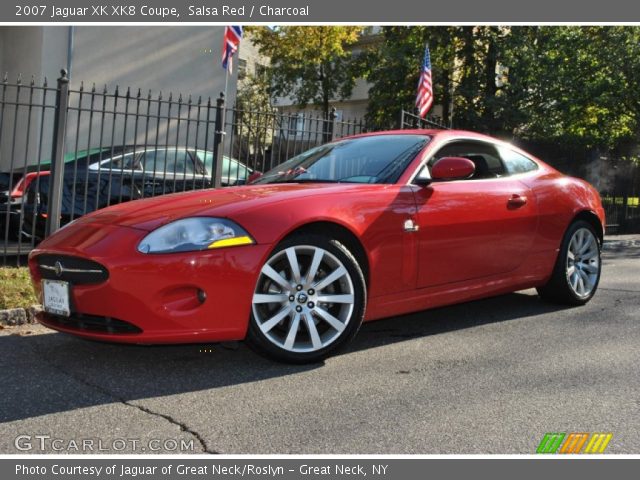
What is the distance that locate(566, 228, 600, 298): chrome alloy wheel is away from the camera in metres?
5.48

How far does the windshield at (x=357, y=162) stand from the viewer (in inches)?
174

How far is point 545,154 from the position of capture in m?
14.7

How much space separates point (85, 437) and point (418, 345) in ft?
7.62

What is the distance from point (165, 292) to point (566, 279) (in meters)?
3.51

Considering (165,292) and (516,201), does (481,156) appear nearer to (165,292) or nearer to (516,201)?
(516,201)

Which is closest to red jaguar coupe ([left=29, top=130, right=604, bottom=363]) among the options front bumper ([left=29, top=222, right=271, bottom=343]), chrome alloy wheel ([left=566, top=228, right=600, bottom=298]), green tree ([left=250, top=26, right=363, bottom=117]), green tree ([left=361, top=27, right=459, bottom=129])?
front bumper ([left=29, top=222, right=271, bottom=343])

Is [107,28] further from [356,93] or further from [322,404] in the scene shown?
[356,93]

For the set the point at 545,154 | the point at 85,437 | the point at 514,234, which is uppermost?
the point at 545,154

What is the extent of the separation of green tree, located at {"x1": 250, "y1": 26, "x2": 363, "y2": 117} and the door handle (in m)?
22.3

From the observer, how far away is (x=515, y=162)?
17.3 feet

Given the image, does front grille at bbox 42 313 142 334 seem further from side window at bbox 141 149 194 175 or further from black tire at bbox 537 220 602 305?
side window at bbox 141 149 194 175

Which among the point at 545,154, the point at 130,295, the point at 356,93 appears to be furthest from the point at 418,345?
the point at 356,93

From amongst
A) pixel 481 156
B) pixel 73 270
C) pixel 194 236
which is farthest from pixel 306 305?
pixel 481 156

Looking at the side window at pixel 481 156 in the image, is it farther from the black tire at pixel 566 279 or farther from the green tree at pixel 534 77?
the green tree at pixel 534 77
